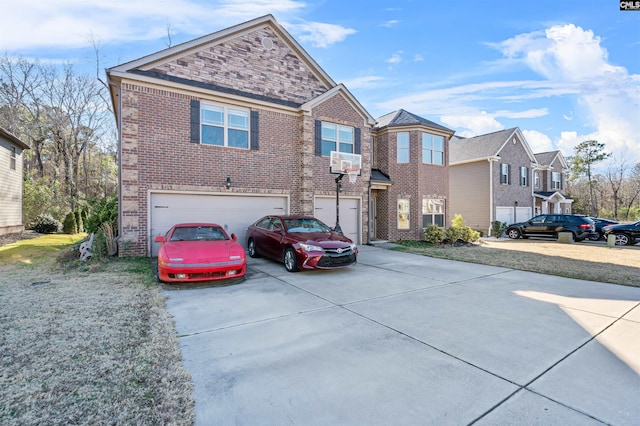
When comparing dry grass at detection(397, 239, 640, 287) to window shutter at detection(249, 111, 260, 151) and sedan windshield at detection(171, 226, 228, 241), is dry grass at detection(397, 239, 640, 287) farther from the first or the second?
sedan windshield at detection(171, 226, 228, 241)

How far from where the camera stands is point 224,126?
11039 mm

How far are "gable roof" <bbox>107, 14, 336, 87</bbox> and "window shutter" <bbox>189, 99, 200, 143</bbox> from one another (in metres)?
1.66

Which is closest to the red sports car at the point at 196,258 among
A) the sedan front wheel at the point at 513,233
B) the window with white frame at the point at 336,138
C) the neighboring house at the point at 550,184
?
the window with white frame at the point at 336,138

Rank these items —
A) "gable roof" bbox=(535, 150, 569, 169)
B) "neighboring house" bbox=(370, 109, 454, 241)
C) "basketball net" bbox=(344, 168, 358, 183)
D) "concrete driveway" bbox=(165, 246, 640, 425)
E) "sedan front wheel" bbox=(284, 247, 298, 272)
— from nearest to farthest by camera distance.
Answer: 1. "concrete driveway" bbox=(165, 246, 640, 425)
2. "sedan front wheel" bbox=(284, 247, 298, 272)
3. "basketball net" bbox=(344, 168, 358, 183)
4. "neighboring house" bbox=(370, 109, 454, 241)
5. "gable roof" bbox=(535, 150, 569, 169)

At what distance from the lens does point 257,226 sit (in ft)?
33.0

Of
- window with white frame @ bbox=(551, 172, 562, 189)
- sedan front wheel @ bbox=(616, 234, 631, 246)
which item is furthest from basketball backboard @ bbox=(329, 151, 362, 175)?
window with white frame @ bbox=(551, 172, 562, 189)

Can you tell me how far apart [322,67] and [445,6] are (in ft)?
18.0

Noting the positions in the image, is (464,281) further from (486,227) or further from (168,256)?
(486,227)

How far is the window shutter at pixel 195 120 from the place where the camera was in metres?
10.4

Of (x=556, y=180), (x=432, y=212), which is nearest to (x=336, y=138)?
(x=432, y=212)

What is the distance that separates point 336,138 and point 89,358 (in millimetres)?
11736

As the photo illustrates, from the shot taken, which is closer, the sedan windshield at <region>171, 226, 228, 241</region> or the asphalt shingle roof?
the sedan windshield at <region>171, 226, 228, 241</region>

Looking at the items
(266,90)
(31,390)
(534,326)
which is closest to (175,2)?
(266,90)

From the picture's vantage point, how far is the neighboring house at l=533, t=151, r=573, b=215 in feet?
86.1
